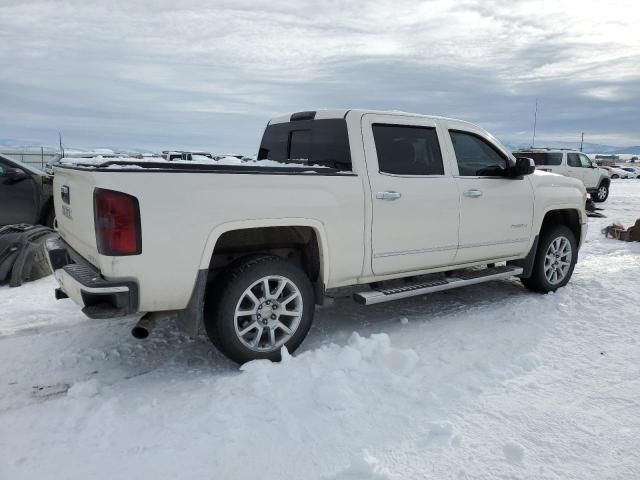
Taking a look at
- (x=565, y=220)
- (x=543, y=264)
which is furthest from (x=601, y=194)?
(x=543, y=264)

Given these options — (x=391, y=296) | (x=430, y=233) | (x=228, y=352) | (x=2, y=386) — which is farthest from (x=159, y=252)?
(x=430, y=233)

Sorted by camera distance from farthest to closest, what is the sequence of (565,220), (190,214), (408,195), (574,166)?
(574,166), (565,220), (408,195), (190,214)

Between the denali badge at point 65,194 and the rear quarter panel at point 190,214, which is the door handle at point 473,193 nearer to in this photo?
the rear quarter panel at point 190,214

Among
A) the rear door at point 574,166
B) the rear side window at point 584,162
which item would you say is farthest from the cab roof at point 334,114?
the rear side window at point 584,162

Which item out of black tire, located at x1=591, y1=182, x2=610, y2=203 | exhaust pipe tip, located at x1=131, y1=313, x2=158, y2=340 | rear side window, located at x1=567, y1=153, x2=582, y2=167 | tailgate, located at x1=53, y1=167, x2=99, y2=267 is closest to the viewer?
tailgate, located at x1=53, y1=167, x2=99, y2=267

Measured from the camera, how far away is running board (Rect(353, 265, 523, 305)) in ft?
13.7

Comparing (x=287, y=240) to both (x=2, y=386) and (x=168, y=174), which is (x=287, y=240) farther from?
(x=2, y=386)

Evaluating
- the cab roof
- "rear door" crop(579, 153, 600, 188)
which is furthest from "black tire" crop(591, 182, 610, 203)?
the cab roof

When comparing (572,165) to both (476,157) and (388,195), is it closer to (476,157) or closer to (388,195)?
(476,157)

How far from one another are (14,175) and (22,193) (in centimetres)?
30

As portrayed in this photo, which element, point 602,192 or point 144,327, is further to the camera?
point 602,192

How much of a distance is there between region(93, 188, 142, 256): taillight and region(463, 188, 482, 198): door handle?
117 inches

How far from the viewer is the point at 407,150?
4488mm

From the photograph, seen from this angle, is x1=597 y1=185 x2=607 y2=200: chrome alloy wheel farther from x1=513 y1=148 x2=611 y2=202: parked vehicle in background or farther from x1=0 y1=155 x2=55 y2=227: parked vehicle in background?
x1=0 y1=155 x2=55 y2=227: parked vehicle in background
